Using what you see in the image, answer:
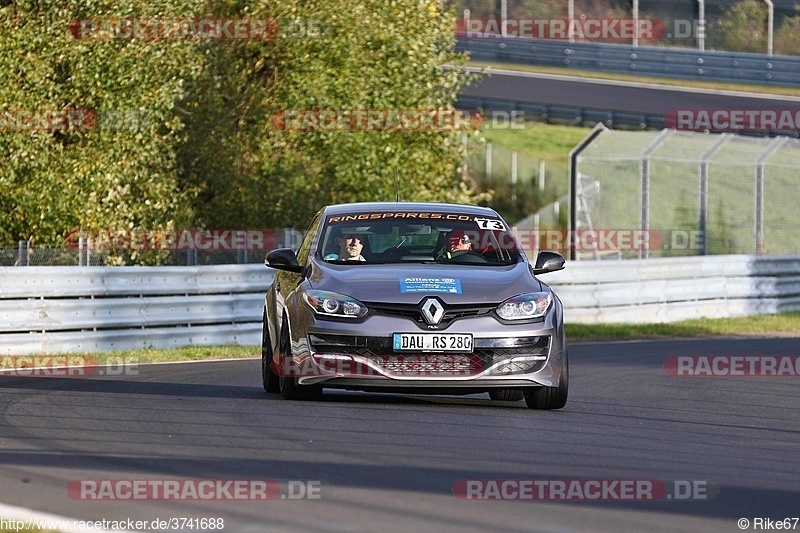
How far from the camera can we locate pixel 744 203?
Result: 29484mm

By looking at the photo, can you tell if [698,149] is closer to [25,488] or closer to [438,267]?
[438,267]

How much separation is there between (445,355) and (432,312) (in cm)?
31

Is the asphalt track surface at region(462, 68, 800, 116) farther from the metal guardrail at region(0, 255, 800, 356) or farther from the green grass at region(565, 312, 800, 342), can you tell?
the metal guardrail at region(0, 255, 800, 356)

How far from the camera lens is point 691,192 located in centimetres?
2959

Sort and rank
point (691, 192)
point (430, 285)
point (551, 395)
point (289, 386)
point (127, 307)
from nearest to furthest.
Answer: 1. point (430, 285)
2. point (551, 395)
3. point (289, 386)
4. point (127, 307)
5. point (691, 192)

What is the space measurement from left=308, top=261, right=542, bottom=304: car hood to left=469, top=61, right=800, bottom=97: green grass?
3055 centimetres

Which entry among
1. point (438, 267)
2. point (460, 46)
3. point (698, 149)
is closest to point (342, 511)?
point (438, 267)

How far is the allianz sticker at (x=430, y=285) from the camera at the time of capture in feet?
34.5

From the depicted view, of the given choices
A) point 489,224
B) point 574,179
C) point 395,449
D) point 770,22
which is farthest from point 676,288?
point 395,449

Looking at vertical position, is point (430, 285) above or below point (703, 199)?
above

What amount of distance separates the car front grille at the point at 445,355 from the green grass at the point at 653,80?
30990 mm

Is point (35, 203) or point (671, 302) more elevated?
point (35, 203)

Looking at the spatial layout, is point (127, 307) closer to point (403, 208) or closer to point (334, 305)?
point (403, 208)

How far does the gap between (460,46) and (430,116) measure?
1821cm
